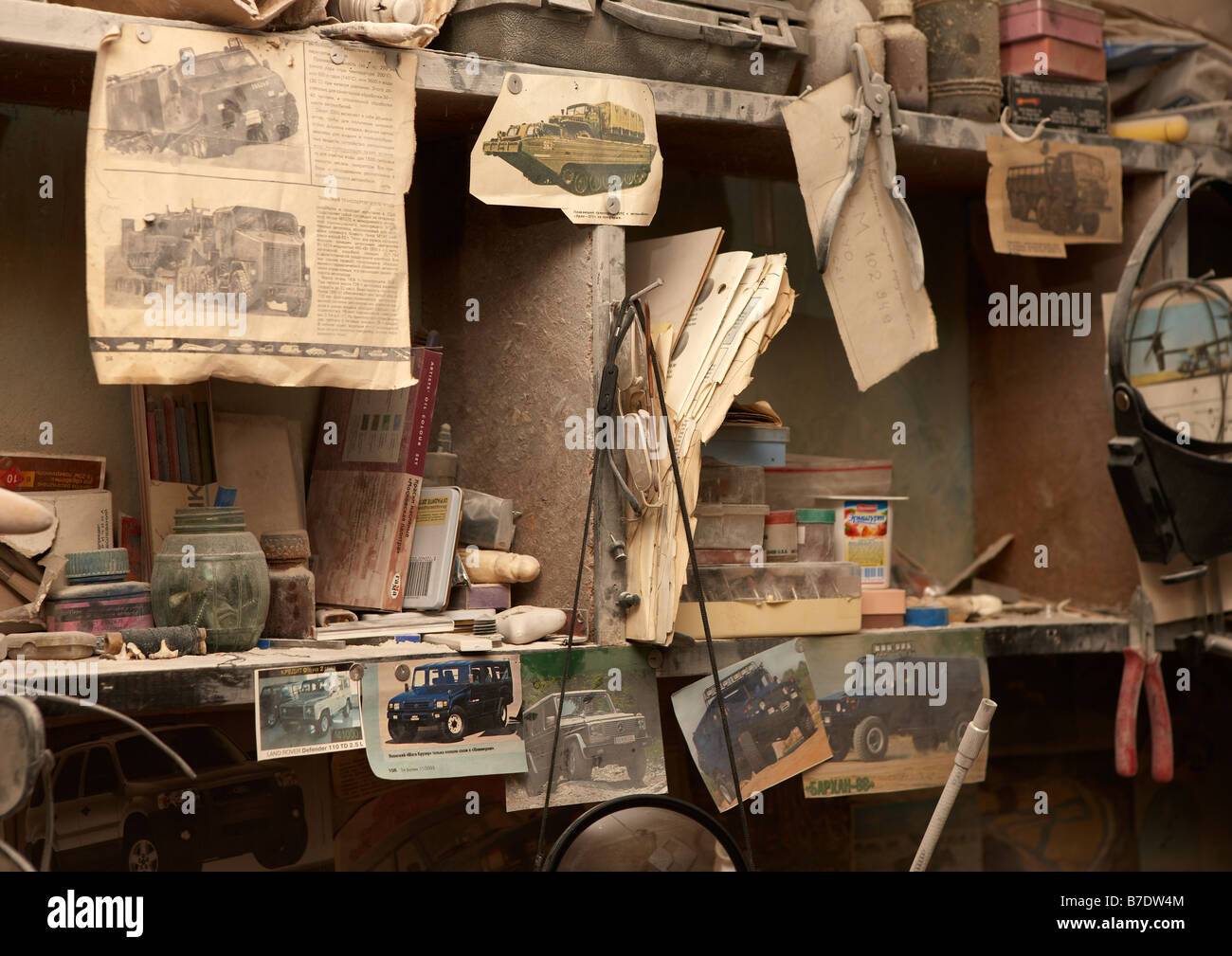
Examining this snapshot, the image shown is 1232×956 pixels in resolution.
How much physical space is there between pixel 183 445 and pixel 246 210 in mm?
464

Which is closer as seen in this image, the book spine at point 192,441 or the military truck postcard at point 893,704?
the book spine at point 192,441

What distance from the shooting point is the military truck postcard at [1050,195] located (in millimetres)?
2350

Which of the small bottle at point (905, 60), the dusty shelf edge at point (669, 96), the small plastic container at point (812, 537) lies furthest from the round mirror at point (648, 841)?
the small bottle at point (905, 60)

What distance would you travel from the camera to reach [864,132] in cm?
213

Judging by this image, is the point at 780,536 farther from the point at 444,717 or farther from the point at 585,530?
the point at 444,717

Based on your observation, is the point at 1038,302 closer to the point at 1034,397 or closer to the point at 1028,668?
the point at 1034,397

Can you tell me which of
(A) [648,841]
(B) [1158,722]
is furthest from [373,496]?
(B) [1158,722]

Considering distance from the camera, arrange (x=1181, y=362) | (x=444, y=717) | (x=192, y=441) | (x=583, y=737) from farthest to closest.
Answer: (x=1181, y=362) < (x=192, y=441) < (x=583, y=737) < (x=444, y=717)

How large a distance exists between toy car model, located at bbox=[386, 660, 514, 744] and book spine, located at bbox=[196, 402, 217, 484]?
0.52 m

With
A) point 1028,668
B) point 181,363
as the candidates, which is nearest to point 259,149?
point 181,363

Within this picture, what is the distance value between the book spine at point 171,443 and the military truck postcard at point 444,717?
504 millimetres

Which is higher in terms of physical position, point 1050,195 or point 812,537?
point 1050,195

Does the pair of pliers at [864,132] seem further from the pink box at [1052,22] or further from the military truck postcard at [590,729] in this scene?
the military truck postcard at [590,729]

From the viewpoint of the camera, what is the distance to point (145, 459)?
1.94 meters
